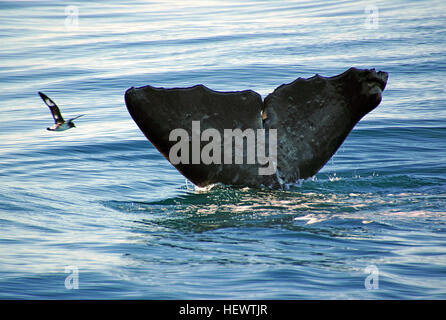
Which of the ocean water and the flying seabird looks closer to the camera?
the ocean water

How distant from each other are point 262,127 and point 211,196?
2.69 ft

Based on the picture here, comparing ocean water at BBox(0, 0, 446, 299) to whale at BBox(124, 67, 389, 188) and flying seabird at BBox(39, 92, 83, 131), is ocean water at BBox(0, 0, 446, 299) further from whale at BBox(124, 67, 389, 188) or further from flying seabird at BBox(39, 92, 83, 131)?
flying seabird at BBox(39, 92, 83, 131)

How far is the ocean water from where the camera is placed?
4957 millimetres

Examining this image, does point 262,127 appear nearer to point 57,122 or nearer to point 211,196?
point 211,196

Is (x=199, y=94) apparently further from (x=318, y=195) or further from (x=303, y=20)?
(x=303, y=20)

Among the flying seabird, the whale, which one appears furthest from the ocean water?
the flying seabird

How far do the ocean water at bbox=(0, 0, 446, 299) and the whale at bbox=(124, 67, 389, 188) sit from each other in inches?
9.3

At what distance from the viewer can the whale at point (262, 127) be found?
6.55m

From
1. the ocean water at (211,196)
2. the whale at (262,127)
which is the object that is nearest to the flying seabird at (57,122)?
the ocean water at (211,196)

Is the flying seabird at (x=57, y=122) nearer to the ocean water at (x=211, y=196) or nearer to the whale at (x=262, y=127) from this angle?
the ocean water at (x=211, y=196)

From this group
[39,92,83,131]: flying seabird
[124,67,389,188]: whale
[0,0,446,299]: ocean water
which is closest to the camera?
[0,0,446,299]: ocean water

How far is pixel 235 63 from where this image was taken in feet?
55.6
